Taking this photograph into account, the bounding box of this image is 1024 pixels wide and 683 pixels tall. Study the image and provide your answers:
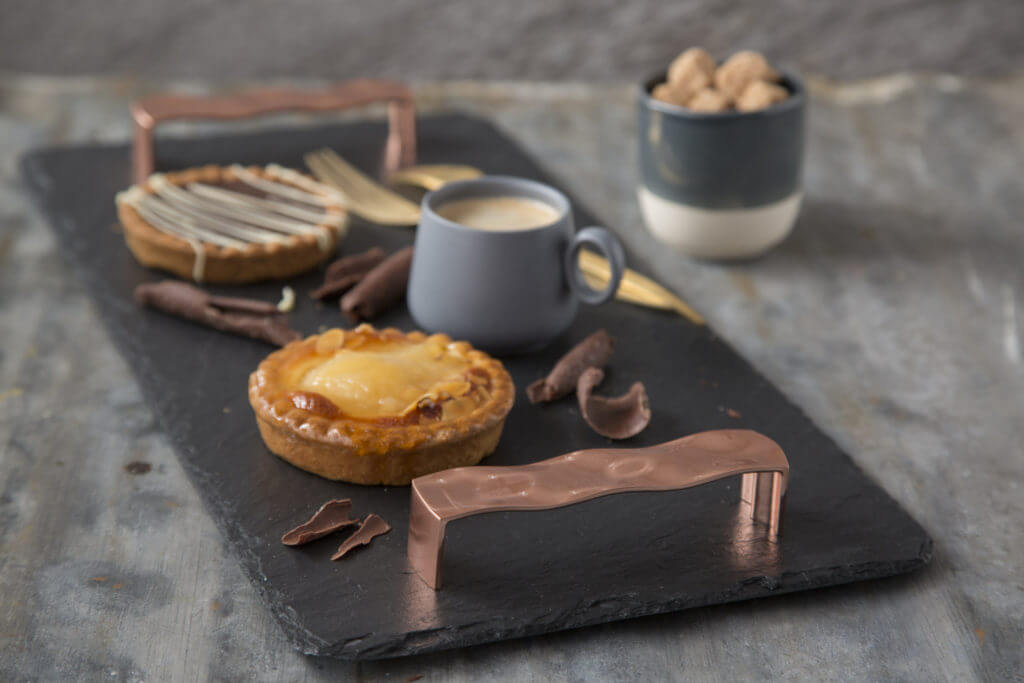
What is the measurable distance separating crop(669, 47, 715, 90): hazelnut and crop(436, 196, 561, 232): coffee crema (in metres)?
0.49

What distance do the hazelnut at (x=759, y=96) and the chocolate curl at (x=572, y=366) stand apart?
0.60m

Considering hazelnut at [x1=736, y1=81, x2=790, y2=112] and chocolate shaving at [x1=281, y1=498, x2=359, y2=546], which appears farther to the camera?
hazelnut at [x1=736, y1=81, x2=790, y2=112]

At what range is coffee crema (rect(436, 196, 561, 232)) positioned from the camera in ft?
6.37

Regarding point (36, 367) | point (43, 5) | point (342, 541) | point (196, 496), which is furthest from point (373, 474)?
point (43, 5)

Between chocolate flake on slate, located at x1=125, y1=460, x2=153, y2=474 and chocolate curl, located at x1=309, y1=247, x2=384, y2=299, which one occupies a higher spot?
chocolate flake on slate, located at x1=125, y1=460, x2=153, y2=474

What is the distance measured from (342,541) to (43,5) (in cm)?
267

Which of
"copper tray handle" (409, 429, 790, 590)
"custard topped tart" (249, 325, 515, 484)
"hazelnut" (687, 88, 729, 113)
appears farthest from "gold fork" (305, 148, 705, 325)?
"copper tray handle" (409, 429, 790, 590)

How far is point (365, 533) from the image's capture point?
1481 millimetres

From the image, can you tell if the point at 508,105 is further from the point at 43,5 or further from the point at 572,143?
the point at 43,5

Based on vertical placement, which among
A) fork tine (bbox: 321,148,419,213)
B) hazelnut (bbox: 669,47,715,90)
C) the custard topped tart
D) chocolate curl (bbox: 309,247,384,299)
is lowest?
fork tine (bbox: 321,148,419,213)

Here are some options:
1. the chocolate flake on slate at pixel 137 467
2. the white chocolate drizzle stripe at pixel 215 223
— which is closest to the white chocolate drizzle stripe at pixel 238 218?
the white chocolate drizzle stripe at pixel 215 223

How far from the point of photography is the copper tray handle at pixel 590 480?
1.37m

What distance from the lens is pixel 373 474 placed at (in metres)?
1.57

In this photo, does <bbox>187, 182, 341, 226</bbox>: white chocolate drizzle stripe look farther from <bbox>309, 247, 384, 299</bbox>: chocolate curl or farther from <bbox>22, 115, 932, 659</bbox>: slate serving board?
<bbox>22, 115, 932, 659</bbox>: slate serving board
